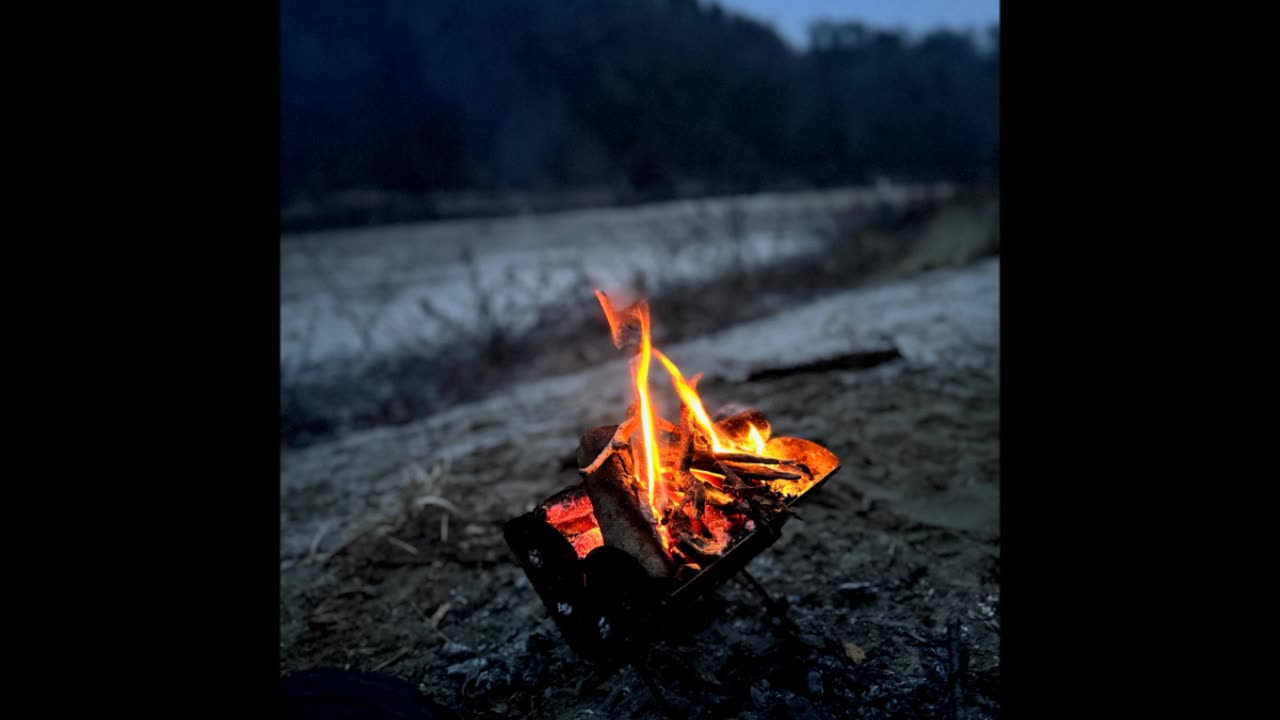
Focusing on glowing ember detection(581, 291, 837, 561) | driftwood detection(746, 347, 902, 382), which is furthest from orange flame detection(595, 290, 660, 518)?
driftwood detection(746, 347, 902, 382)

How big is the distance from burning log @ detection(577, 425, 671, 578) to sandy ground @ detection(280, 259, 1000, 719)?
659 mm

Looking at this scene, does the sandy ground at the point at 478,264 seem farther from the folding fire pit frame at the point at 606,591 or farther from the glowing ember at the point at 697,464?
the folding fire pit frame at the point at 606,591

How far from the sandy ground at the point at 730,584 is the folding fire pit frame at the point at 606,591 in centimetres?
Answer: 48

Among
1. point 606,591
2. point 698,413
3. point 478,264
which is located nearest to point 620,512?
point 606,591

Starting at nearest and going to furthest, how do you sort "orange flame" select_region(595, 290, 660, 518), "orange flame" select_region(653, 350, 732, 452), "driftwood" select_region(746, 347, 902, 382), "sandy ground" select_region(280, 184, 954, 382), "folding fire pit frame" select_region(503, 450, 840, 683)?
"folding fire pit frame" select_region(503, 450, 840, 683), "orange flame" select_region(595, 290, 660, 518), "orange flame" select_region(653, 350, 732, 452), "driftwood" select_region(746, 347, 902, 382), "sandy ground" select_region(280, 184, 954, 382)

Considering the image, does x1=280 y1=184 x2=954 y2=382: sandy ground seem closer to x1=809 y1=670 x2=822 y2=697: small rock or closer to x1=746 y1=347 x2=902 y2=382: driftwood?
x1=746 y1=347 x2=902 y2=382: driftwood

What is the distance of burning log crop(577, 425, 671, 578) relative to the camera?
71.1 inches

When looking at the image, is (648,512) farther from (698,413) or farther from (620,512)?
(698,413)

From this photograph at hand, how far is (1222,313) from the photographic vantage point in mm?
1053

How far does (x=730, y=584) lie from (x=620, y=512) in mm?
1096

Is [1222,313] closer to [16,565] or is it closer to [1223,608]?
[1223,608]

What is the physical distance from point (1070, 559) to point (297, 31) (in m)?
19.9

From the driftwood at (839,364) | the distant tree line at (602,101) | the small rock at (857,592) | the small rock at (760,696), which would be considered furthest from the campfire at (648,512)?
the distant tree line at (602,101)

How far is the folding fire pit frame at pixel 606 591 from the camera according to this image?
5.85 feet
